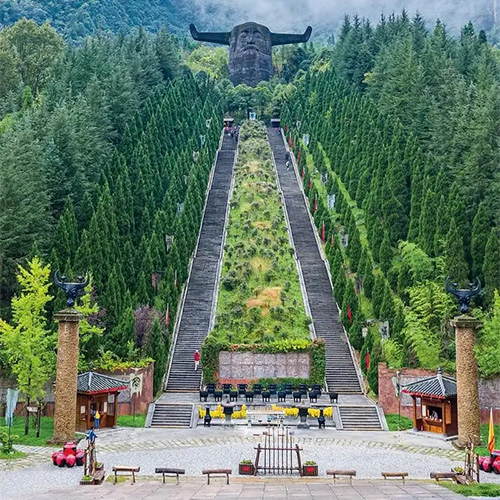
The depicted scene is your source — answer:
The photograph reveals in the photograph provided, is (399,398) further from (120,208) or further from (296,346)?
(120,208)

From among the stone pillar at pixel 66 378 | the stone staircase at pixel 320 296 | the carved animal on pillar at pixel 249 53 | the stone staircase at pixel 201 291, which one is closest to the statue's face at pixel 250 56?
the carved animal on pillar at pixel 249 53

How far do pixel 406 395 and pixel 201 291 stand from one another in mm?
15382

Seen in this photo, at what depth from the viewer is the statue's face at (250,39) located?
90.2 m

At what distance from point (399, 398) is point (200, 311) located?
13.3 meters

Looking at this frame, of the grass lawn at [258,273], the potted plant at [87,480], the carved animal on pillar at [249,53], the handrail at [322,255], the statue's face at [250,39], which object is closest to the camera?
the potted plant at [87,480]

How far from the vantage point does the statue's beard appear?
89.4m

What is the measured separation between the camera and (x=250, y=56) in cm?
8962

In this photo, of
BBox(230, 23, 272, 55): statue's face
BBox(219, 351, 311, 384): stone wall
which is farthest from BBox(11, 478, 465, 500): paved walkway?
BBox(230, 23, 272, 55): statue's face

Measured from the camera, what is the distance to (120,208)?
1660 inches

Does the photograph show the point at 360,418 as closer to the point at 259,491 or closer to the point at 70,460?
the point at 70,460

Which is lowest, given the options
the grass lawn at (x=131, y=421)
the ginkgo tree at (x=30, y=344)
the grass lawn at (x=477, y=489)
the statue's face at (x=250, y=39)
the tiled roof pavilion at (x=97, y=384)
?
the grass lawn at (x=131, y=421)

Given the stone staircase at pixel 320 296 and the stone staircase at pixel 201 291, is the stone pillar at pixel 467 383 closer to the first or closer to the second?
the stone staircase at pixel 320 296

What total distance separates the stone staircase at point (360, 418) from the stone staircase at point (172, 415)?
249 inches

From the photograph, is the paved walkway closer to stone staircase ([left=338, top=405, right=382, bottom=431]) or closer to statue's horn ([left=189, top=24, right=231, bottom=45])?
stone staircase ([left=338, top=405, right=382, bottom=431])
